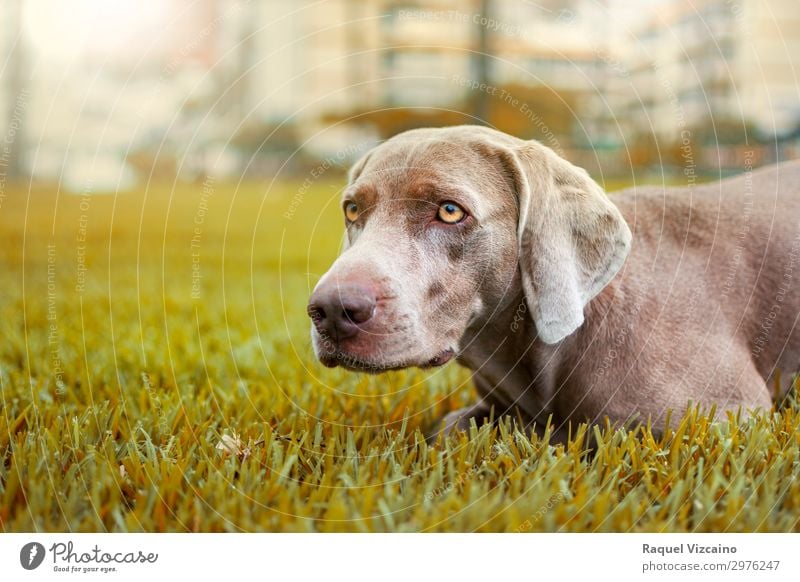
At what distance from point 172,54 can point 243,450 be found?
2.18m

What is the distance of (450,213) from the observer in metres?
2.72

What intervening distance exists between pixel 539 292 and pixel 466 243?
32 centimetres

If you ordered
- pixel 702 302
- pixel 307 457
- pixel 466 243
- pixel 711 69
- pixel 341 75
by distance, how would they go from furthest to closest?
pixel 711 69 < pixel 341 75 < pixel 702 302 < pixel 466 243 < pixel 307 457

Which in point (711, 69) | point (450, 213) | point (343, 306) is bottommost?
point (343, 306)

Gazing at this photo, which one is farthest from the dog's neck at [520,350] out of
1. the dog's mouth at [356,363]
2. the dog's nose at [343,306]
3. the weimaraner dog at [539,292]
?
the dog's nose at [343,306]

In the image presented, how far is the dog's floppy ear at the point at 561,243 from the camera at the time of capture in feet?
8.89

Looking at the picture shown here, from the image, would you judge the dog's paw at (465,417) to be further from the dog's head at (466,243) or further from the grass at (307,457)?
the dog's head at (466,243)

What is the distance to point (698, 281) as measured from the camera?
10.4 ft

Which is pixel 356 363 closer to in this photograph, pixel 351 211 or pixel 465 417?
pixel 351 211

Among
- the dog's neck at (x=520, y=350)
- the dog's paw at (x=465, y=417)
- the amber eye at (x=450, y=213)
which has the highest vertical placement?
the amber eye at (x=450, y=213)
